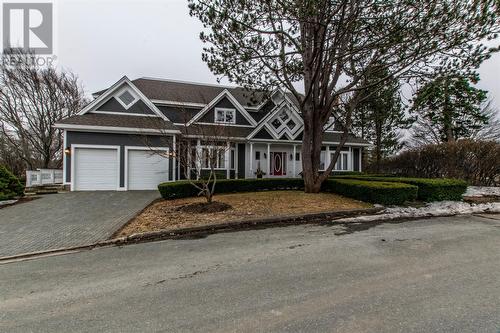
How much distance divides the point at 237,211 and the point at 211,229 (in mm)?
1685

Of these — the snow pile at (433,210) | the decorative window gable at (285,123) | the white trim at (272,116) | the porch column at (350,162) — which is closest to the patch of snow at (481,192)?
the snow pile at (433,210)

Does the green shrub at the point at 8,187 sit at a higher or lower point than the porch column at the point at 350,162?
lower

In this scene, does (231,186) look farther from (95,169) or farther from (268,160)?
(95,169)

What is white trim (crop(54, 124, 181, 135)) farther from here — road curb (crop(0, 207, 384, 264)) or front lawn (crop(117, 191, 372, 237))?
road curb (crop(0, 207, 384, 264))

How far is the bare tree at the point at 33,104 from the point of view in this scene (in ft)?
70.5

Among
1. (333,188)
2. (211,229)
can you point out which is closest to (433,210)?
(333,188)

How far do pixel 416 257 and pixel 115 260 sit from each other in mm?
5341

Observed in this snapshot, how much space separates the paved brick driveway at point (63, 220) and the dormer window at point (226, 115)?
Answer: 8467 mm

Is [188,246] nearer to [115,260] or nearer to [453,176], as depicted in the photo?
[115,260]

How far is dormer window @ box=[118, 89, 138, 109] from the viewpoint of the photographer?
1547cm

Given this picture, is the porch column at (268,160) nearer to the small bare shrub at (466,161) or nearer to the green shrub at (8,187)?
the small bare shrub at (466,161)

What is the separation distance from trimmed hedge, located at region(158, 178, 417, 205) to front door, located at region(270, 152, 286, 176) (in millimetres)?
4887

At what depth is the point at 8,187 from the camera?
37.6 ft

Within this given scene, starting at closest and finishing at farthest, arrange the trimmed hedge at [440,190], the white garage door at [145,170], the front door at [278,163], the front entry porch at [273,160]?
the trimmed hedge at [440,190], the white garage door at [145,170], the front entry porch at [273,160], the front door at [278,163]
